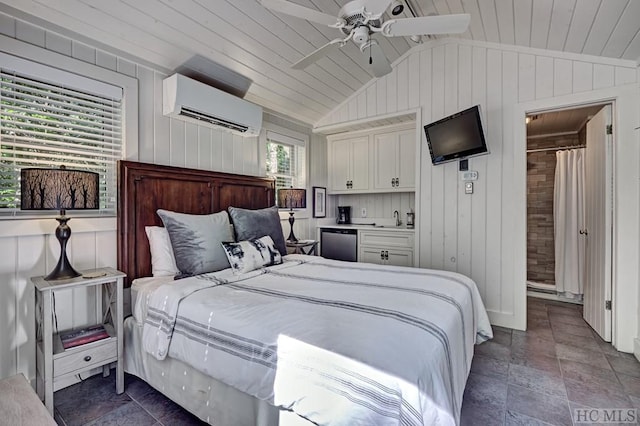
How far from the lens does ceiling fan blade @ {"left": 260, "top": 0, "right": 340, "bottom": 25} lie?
1.63 m

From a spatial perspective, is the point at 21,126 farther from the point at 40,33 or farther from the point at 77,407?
the point at 77,407

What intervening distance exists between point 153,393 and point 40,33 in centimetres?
246

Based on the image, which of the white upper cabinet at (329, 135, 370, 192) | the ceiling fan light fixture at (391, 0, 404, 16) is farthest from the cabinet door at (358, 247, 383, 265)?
the ceiling fan light fixture at (391, 0, 404, 16)

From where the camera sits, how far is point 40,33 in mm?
1972

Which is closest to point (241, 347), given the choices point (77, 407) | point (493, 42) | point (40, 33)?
point (77, 407)

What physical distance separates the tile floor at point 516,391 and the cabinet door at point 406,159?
2176 millimetres

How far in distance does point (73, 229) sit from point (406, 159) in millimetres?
3648

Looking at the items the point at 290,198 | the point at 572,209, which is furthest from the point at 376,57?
the point at 572,209

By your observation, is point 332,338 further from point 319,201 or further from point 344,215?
point 344,215

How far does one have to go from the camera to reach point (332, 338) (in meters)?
1.20

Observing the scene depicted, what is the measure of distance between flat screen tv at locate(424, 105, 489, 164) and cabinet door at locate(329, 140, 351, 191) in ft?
4.98

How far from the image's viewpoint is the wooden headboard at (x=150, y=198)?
2328mm

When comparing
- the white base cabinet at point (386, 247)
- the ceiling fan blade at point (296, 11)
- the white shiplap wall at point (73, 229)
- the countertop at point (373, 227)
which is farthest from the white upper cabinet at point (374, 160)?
the ceiling fan blade at point (296, 11)

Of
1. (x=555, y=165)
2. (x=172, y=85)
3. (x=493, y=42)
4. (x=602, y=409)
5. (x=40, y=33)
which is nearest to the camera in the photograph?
(x=602, y=409)
